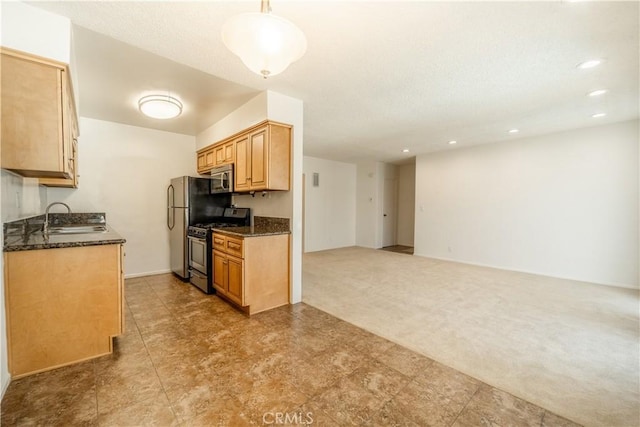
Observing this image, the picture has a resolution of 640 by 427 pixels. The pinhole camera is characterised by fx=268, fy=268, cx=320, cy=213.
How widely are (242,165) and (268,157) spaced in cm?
63

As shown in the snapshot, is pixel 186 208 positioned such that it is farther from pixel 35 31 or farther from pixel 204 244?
pixel 35 31

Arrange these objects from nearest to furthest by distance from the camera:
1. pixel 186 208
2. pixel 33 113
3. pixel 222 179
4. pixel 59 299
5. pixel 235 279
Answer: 1. pixel 33 113
2. pixel 59 299
3. pixel 235 279
4. pixel 222 179
5. pixel 186 208

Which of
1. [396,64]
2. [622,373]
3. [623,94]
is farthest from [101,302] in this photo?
[623,94]

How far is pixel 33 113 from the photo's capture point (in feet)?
5.76

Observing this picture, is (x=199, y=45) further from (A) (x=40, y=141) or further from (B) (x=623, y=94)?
(B) (x=623, y=94)

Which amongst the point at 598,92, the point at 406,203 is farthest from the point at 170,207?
the point at 406,203

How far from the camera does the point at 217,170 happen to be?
4.07 m

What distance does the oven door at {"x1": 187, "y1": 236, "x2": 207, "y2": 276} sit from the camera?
3667 millimetres

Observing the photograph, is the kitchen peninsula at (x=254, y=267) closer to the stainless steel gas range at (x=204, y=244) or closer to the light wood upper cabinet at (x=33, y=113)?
the stainless steel gas range at (x=204, y=244)

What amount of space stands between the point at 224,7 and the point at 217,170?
2.58 metres

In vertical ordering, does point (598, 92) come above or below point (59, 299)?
above

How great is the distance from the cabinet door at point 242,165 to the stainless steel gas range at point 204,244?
53 centimetres

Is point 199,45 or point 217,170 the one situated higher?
point 199,45

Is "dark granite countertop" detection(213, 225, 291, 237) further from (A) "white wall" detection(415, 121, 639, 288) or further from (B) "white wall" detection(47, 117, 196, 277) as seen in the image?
(A) "white wall" detection(415, 121, 639, 288)
